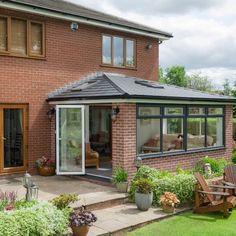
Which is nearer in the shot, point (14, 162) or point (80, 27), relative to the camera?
point (14, 162)

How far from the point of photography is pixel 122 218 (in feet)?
28.7

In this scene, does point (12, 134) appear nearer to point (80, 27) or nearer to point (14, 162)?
point (14, 162)

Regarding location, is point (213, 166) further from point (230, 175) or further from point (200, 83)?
point (200, 83)

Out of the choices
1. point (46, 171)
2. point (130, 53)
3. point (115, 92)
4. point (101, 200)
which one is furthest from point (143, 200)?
point (130, 53)

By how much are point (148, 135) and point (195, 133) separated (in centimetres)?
286

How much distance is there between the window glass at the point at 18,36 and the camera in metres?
13.0

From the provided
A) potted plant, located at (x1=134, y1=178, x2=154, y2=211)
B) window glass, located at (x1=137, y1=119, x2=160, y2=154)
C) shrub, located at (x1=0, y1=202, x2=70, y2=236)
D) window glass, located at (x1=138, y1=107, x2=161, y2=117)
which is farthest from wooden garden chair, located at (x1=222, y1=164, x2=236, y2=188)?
shrub, located at (x1=0, y1=202, x2=70, y2=236)

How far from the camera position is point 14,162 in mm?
13047

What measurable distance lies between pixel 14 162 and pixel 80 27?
611 cm

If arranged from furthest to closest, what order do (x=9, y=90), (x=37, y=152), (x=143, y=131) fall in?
(x=37, y=152) → (x=9, y=90) → (x=143, y=131)

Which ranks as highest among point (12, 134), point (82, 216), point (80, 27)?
point (80, 27)

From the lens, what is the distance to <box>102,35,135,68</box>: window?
16.2m

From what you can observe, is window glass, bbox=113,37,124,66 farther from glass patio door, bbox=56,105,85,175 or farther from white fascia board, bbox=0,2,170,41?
glass patio door, bbox=56,105,85,175

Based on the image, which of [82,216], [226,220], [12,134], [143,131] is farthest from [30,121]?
[226,220]
